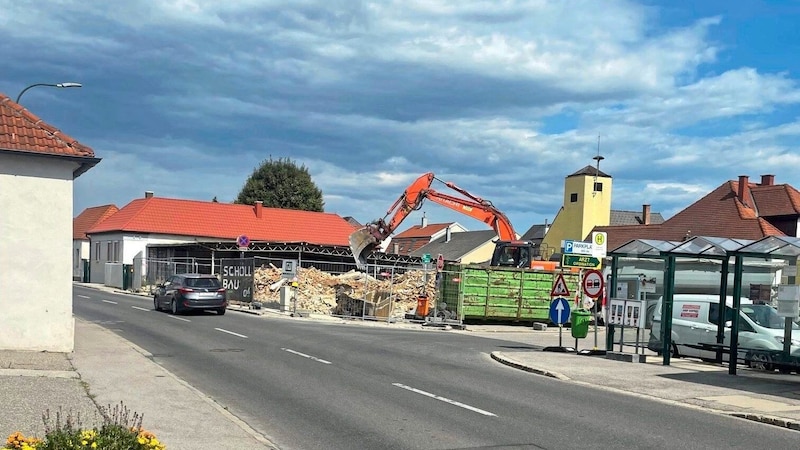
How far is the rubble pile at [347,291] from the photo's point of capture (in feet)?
114

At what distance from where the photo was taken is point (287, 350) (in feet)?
62.5

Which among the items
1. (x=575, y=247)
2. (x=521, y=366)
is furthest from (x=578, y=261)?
(x=521, y=366)

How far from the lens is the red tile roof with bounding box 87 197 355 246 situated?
67.9 meters

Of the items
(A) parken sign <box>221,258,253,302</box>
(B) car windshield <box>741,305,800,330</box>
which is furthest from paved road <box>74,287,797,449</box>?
(A) parken sign <box>221,258,253,302</box>

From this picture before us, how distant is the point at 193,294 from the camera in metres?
30.7

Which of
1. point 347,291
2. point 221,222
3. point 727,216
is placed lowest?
point 347,291

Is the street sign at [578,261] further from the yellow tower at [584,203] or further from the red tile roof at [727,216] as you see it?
the yellow tower at [584,203]

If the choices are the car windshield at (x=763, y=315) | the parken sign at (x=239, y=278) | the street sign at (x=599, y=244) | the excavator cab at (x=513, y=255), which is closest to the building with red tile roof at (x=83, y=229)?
the parken sign at (x=239, y=278)

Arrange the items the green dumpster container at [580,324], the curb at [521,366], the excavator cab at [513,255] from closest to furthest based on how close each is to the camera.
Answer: the curb at [521,366]
the green dumpster container at [580,324]
the excavator cab at [513,255]

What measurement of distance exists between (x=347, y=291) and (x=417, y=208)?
500 cm

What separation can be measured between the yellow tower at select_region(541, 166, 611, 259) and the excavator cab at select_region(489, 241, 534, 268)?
3750 centimetres

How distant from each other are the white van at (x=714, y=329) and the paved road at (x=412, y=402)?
16.3 feet

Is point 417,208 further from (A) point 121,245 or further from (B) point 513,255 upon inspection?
(A) point 121,245

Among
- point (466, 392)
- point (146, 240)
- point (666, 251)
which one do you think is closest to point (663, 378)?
point (666, 251)
